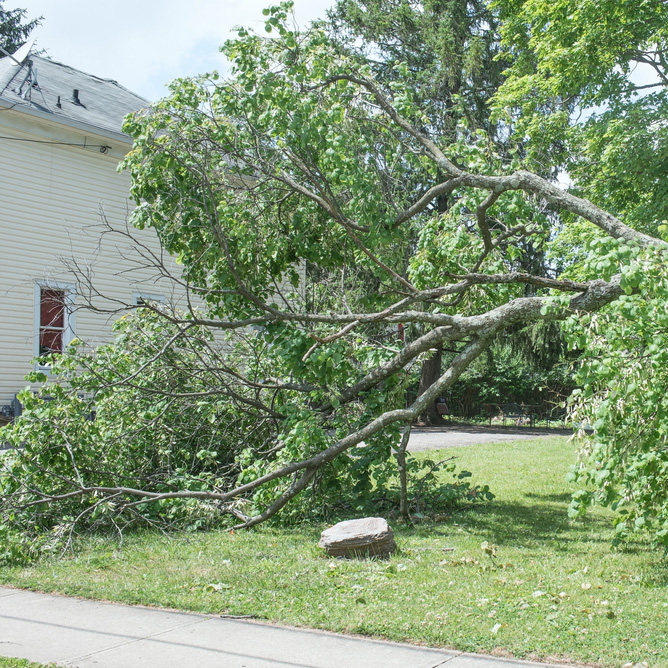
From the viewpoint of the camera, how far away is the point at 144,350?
8.55 metres

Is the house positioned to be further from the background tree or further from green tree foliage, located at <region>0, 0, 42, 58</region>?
green tree foliage, located at <region>0, 0, 42, 58</region>

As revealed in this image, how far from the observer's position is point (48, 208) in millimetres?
14188

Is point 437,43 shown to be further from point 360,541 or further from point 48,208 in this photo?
point 360,541

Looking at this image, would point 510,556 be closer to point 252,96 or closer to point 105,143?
point 252,96

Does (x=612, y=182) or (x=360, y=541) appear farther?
(x=612, y=182)

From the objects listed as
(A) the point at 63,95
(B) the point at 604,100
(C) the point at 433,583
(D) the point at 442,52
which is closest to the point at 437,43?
(D) the point at 442,52

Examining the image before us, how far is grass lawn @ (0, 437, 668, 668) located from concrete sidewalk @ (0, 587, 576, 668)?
0.17m

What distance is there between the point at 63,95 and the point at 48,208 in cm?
282

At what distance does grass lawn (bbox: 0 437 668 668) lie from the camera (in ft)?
13.6

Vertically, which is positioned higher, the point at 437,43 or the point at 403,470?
the point at 437,43

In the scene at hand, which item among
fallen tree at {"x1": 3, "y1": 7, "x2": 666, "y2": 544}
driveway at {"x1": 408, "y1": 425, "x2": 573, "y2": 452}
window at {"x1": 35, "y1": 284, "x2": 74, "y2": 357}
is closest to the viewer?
fallen tree at {"x1": 3, "y1": 7, "x2": 666, "y2": 544}

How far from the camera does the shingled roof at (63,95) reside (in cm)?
1383

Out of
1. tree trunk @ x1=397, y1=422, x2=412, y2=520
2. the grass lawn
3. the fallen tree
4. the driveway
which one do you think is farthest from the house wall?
the grass lawn

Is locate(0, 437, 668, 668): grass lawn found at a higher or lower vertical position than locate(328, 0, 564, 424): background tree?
lower
